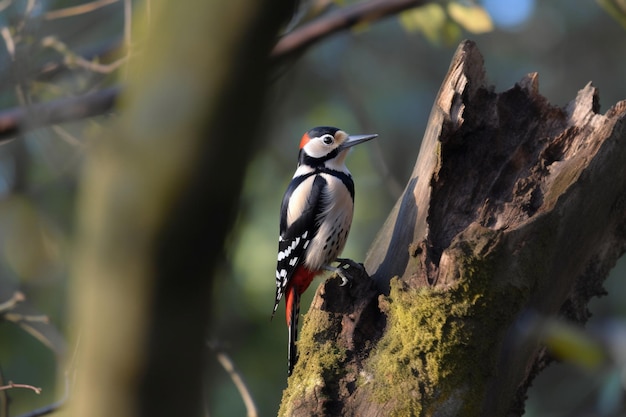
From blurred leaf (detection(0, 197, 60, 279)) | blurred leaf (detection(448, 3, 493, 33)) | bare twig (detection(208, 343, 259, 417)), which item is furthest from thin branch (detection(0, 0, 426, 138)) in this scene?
bare twig (detection(208, 343, 259, 417))

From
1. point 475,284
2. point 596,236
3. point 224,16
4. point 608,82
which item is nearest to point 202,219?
point 224,16

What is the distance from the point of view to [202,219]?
3.50ft

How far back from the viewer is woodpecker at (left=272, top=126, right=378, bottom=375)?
3895 millimetres

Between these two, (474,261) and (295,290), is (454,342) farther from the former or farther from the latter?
(295,290)

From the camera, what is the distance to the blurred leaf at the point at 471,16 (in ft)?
14.8

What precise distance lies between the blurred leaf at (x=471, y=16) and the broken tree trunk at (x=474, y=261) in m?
1.53

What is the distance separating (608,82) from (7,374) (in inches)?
330

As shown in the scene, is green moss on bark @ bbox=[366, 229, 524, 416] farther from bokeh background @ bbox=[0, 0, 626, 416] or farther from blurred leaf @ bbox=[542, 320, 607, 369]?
blurred leaf @ bbox=[542, 320, 607, 369]

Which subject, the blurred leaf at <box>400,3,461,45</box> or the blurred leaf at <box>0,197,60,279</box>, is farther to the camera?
the blurred leaf at <box>400,3,461,45</box>

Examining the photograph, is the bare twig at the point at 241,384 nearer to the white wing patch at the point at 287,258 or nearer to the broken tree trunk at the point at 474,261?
the white wing patch at the point at 287,258

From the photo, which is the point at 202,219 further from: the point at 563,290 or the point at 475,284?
the point at 563,290

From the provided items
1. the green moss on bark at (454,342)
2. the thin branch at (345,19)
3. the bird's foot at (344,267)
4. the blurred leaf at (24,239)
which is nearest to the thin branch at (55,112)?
the blurred leaf at (24,239)

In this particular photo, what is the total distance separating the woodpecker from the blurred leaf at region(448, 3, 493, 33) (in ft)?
3.27

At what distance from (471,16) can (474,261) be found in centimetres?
250
